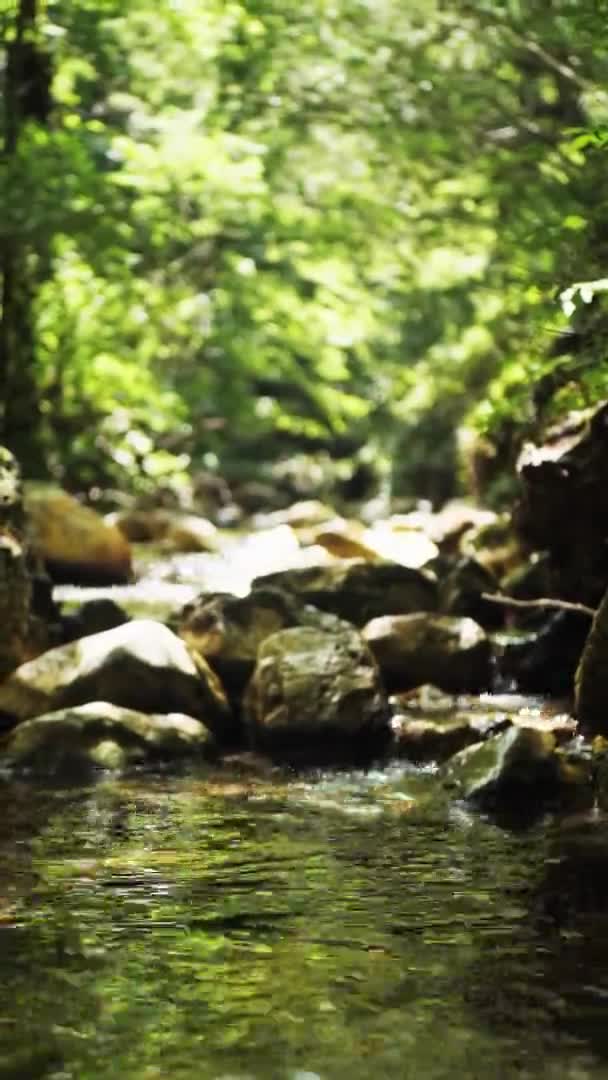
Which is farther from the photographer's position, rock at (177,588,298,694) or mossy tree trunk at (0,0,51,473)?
mossy tree trunk at (0,0,51,473)

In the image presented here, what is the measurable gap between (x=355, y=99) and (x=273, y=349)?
159 inches

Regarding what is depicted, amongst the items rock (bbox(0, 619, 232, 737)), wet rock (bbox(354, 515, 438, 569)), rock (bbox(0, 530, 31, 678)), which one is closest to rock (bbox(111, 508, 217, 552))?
wet rock (bbox(354, 515, 438, 569))

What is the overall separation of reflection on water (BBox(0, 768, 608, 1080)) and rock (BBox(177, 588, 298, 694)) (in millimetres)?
2356

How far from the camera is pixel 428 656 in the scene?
9.05m

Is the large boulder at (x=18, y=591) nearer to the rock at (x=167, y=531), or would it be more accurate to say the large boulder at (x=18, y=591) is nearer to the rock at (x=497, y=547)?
the rock at (x=497, y=547)

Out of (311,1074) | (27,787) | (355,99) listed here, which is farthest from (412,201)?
(311,1074)

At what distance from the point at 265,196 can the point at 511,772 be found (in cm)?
861

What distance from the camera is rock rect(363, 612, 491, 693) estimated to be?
9.05 meters

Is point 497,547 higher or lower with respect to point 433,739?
lower

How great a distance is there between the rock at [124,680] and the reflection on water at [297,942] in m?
1.56

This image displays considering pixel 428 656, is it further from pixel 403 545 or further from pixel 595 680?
pixel 403 545

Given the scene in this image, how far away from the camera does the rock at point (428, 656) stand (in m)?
9.05

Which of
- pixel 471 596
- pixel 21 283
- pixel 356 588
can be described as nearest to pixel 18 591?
pixel 356 588

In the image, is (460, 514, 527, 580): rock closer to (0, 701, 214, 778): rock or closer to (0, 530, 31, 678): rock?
(0, 530, 31, 678): rock
